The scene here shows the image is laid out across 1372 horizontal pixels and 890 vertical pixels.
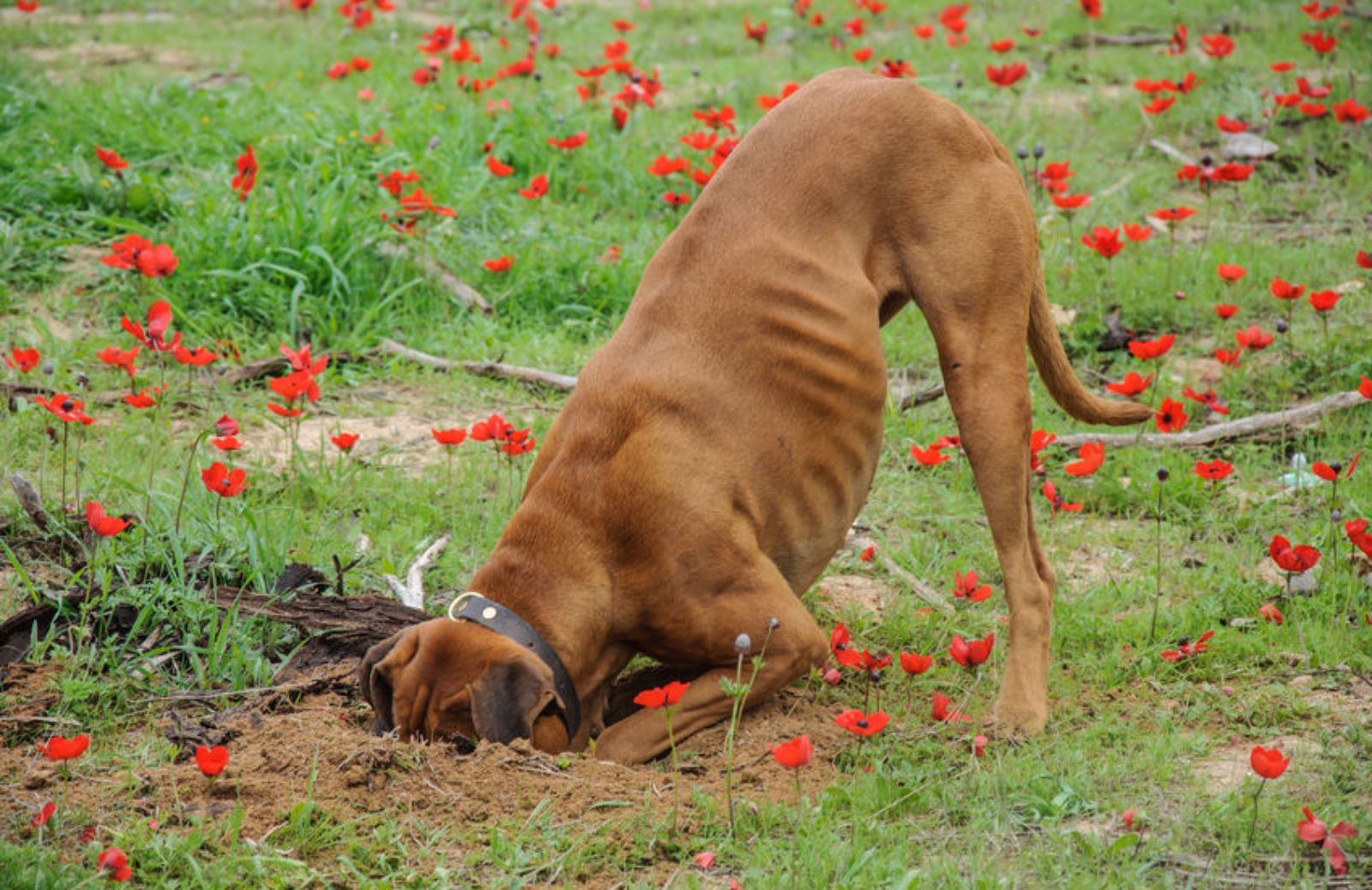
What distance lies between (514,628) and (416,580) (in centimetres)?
116

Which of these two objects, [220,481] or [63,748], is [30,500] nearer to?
[220,481]

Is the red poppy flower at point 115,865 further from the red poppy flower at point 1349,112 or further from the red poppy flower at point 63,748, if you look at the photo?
the red poppy flower at point 1349,112

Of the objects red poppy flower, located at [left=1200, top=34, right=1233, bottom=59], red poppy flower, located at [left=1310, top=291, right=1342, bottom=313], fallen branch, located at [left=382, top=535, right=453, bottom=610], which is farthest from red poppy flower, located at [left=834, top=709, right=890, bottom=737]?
red poppy flower, located at [left=1200, top=34, right=1233, bottom=59]

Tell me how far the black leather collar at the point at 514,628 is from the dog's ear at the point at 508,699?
92 millimetres

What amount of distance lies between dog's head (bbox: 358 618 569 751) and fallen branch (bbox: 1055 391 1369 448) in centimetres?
295

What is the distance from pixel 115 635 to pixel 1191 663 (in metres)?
3.16

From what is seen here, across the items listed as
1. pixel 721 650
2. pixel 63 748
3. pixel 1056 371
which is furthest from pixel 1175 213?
pixel 63 748

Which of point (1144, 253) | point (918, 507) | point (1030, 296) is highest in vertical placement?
point (1030, 296)

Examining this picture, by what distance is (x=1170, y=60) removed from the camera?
9.89 m

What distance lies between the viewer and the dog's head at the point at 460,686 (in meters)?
3.69

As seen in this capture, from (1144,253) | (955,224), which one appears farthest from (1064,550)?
(1144,253)

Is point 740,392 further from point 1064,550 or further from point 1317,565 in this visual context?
point 1317,565

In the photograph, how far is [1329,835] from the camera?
10.5ft

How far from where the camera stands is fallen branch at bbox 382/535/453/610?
4.79 meters
